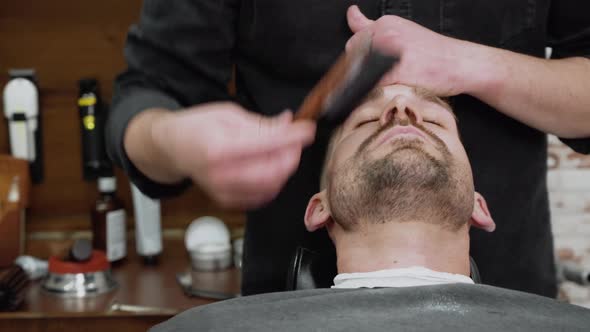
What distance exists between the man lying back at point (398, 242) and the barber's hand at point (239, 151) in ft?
0.85

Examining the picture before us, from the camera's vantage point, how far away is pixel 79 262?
2.11 metres

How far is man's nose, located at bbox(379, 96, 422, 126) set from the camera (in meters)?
1.33

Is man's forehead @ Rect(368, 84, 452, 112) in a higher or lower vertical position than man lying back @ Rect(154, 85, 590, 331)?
higher

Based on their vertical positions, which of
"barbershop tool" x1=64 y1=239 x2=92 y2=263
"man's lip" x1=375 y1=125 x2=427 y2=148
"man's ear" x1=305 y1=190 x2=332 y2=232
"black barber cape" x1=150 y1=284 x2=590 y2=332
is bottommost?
"barbershop tool" x1=64 y1=239 x2=92 y2=263

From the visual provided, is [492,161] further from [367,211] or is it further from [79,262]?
[79,262]

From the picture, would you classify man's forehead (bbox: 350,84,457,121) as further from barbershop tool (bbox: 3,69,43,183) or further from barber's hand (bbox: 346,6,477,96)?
barbershop tool (bbox: 3,69,43,183)

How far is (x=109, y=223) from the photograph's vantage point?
232 cm

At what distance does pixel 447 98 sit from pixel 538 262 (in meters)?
0.41

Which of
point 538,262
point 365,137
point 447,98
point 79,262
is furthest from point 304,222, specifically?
point 79,262

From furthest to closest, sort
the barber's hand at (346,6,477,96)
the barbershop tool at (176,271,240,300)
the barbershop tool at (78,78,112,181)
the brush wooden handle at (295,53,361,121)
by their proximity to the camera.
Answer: the barbershop tool at (78,78,112,181)
the barbershop tool at (176,271,240,300)
the barber's hand at (346,6,477,96)
the brush wooden handle at (295,53,361,121)

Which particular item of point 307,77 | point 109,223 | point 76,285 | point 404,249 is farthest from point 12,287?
point 404,249

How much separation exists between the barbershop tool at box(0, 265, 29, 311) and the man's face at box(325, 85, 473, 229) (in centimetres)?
110

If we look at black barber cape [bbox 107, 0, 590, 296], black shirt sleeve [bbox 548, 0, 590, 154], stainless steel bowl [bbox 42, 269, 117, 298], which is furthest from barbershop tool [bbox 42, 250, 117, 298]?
black shirt sleeve [bbox 548, 0, 590, 154]

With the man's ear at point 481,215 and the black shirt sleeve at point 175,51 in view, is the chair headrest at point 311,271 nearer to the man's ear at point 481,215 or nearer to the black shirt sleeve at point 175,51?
the man's ear at point 481,215
